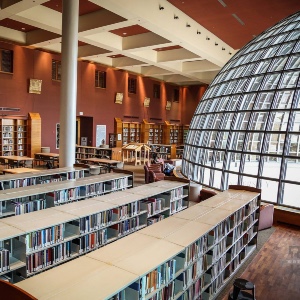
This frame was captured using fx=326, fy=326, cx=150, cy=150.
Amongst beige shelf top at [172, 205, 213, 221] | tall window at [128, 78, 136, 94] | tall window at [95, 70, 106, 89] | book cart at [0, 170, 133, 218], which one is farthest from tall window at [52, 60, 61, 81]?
beige shelf top at [172, 205, 213, 221]

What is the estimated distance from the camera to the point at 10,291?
2.96m

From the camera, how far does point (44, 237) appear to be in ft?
17.4

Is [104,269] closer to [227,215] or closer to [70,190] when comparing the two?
[227,215]

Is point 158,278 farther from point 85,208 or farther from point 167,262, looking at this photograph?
point 85,208

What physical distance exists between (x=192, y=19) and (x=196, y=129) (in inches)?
308

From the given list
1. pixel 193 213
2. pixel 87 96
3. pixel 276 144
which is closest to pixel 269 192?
pixel 276 144

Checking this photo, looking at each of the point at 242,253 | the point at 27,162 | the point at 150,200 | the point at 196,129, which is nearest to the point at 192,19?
the point at 196,129

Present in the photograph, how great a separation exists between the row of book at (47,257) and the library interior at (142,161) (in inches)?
1.0

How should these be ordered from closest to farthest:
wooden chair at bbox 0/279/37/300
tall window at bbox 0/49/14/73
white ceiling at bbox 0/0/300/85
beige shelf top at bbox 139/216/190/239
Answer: wooden chair at bbox 0/279/37/300 < beige shelf top at bbox 139/216/190/239 < white ceiling at bbox 0/0/300/85 < tall window at bbox 0/49/14/73

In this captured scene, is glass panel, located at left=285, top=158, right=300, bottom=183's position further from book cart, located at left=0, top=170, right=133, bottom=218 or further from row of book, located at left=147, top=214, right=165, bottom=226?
row of book, located at left=147, top=214, right=165, bottom=226

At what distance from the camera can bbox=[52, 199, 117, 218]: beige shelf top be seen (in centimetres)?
586

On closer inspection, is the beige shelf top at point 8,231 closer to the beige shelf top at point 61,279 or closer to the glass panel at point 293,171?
the beige shelf top at point 61,279

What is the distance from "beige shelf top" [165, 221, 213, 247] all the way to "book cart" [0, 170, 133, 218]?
3.82 m

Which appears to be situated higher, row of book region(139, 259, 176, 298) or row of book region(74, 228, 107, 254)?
row of book region(139, 259, 176, 298)
